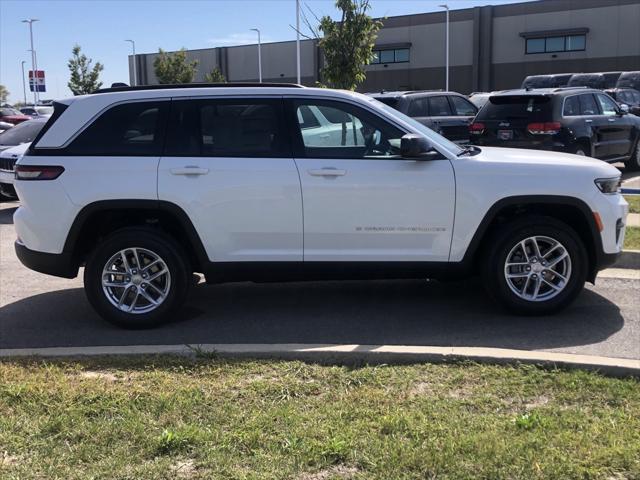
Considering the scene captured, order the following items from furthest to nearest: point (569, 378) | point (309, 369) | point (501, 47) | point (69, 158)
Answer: point (501, 47) → point (69, 158) → point (309, 369) → point (569, 378)

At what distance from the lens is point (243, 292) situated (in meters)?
6.53

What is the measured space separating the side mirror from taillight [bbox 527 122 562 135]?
6.90 meters

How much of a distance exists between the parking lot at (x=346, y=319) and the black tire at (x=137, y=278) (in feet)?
0.42

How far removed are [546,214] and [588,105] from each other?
7797 millimetres

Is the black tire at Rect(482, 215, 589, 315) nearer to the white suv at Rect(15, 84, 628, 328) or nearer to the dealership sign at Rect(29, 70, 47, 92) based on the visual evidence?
the white suv at Rect(15, 84, 628, 328)

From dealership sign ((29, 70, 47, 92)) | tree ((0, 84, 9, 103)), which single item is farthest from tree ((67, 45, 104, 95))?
tree ((0, 84, 9, 103))

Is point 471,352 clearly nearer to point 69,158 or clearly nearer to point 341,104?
point 341,104

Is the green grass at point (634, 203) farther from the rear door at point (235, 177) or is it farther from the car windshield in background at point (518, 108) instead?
the rear door at point (235, 177)

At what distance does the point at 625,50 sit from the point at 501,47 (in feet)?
27.6

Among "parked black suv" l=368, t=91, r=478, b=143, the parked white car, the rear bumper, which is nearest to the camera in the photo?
the rear bumper

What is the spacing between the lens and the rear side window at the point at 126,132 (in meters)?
5.27

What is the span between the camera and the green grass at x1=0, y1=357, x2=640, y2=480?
10.1 feet

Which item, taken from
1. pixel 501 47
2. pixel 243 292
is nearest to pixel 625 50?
pixel 501 47

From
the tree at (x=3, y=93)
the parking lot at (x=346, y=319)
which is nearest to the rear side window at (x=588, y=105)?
the parking lot at (x=346, y=319)
